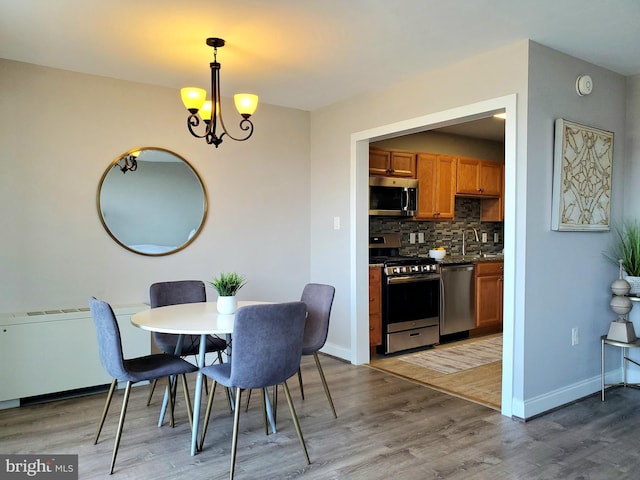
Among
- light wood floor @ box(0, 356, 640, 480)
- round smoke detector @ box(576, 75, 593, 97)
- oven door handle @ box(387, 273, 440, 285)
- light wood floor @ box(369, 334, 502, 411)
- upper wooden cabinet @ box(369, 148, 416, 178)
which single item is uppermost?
round smoke detector @ box(576, 75, 593, 97)

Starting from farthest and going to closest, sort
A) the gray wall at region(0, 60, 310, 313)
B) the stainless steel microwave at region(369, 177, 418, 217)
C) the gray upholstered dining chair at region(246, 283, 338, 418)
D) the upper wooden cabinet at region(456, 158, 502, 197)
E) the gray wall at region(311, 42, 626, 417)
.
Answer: the upper wooden cabinet at region(456, 158, 502, 197) → the stainless steel microwave at region(369, 177, 418, 217) → the gray wall at region(0, 60, 310, 313) → the gray upholstered dining chair at region(246, 283, 338, 418) → the gray wall at region(311, 42, 626, 417)

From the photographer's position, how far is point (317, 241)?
4.82 metres

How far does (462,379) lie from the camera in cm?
394

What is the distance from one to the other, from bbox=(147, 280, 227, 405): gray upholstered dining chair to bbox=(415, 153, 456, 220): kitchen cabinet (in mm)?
2773

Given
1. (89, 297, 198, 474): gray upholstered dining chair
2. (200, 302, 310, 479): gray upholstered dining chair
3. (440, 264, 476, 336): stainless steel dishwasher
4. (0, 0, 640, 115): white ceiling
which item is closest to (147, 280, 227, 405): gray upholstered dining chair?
(89, 297, 198, 474): gray upholstered dining chair

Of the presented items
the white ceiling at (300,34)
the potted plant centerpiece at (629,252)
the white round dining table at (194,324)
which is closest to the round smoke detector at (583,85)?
the white ceiling at (300,34)

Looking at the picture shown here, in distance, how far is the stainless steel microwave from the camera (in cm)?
506

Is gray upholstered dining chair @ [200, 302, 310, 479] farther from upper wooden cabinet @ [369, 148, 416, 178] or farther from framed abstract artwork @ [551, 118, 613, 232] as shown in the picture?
upper wooden cabinet @ [369, 148, 416, 178]

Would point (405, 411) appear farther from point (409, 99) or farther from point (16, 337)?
point (16, 337)

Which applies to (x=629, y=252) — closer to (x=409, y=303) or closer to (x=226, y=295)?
(x=409, y=303)

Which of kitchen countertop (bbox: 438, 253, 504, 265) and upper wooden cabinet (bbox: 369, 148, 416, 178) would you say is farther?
kitchen countertop (bbox: 438, 253, 504, 265)

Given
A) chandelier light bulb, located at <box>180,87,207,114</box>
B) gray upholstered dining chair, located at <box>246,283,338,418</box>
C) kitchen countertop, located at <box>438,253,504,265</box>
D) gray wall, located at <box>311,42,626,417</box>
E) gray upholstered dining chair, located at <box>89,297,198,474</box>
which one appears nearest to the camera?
gray upholstered dining chair, located at <box>89,297,198,474</box>

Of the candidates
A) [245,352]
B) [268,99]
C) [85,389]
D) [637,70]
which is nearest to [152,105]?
[268,99]

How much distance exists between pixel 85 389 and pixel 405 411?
2344 millimetres
